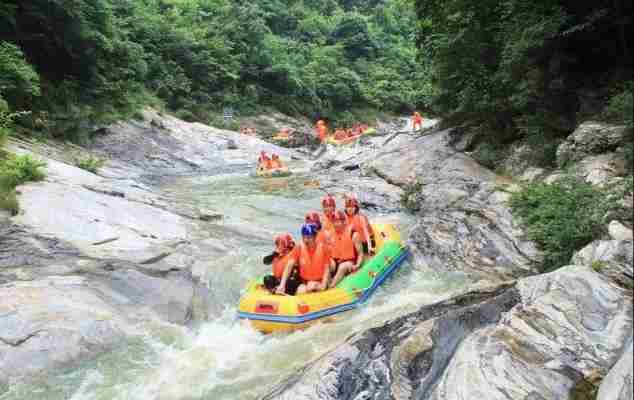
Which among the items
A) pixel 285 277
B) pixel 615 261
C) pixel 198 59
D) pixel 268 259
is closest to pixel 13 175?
pixel 268 259

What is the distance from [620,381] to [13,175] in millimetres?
8964

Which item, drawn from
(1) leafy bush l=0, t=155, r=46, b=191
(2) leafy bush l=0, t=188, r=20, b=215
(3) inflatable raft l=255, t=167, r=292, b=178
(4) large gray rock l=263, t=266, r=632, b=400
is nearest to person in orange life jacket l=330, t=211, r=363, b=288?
(4) large gray rock l=263, t=266, r=632, b=400

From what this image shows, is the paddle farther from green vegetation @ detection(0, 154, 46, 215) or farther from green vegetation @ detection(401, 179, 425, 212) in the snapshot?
green vegetation @ detection(401, 179, 425, 212)

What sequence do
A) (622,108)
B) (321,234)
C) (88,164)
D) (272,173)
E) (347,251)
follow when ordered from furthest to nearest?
(272,173) → (88,164) → (347,251) → (321,234) → (622,108)

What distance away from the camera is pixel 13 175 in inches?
323

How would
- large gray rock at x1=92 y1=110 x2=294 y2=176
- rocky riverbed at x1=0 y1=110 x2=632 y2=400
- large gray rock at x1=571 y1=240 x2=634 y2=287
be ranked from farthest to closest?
large gray rock at x1=92 y1=110 x2=294 y2=176, large gray rock at x1=571 y1=240 x2=634 y2=287, rocky riverbed at x1=0 y1=110 x2=632 y2=400

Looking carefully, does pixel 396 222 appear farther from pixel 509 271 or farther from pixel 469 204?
pixel 509 271

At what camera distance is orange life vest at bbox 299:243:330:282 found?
20.7ft

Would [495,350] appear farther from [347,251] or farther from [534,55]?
[534,55]

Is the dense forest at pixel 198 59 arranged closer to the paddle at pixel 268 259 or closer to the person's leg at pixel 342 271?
the paddle at pixel 268 259

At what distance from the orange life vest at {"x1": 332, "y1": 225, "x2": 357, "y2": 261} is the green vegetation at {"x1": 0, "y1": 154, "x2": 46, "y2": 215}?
4927 mm

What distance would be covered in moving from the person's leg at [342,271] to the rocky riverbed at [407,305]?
119 centimetres

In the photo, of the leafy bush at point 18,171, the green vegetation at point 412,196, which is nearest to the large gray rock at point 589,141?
the green vegetation at point 412,196

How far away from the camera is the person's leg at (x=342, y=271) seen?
6.48 m
